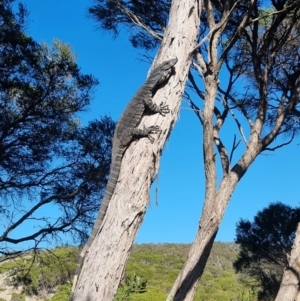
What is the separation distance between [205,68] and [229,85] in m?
1.03

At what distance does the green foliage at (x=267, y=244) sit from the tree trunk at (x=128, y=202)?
318 inches

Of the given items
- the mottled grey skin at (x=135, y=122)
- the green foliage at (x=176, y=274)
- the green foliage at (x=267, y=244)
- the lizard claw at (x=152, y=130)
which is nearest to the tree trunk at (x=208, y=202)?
the mottled grey skin at (x=135, y=122)

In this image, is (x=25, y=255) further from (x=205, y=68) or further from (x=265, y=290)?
(x=265, y=290)

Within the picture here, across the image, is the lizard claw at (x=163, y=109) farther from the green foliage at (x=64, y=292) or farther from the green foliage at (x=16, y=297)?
the green foliage at (x=16, y=297)

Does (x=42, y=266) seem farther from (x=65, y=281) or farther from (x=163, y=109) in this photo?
(x=163, y=109)

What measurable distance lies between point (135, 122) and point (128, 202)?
0.43m

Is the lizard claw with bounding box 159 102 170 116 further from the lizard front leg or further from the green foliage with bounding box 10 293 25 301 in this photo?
the green foliage with bounding box 10 293 25 301

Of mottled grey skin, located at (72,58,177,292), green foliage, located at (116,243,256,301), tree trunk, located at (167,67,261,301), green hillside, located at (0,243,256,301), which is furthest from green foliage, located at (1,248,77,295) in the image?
mottled grey skin, located at (72,58,177,292)

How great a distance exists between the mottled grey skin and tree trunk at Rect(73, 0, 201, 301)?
0.10ft

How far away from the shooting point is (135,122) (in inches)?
96.7

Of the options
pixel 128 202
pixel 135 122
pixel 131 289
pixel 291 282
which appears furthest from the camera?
pixel 291 282

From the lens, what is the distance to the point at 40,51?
A: 7.72 m

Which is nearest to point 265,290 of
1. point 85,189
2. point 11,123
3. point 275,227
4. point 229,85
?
point 275,227

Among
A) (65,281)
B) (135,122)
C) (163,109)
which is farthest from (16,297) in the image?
(163,109)
